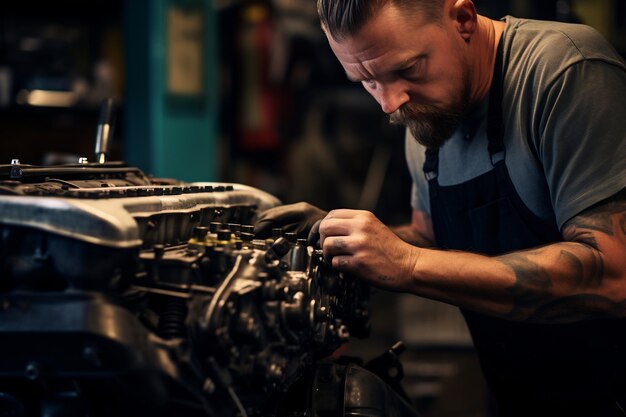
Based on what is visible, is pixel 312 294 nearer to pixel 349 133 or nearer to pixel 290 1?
pixel 290 1

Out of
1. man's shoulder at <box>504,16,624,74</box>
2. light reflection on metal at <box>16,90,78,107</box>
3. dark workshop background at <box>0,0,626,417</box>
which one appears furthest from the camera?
light reflection on metal at <box>16,90,78,107</box>

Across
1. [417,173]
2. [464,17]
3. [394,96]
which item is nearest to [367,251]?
[394,96]

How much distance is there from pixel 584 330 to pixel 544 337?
92 mm

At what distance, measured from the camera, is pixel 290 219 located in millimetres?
1808

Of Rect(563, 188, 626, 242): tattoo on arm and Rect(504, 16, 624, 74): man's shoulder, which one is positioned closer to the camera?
Rect(563, 188, 626, 242): tattoo on arm

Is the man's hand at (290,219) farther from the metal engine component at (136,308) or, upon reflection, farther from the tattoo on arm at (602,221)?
the tattoo on arm at (602,221)

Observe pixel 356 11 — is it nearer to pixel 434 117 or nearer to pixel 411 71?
pixel 411 71

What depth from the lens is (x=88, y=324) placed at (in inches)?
44.4

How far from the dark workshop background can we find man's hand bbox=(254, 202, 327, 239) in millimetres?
2360

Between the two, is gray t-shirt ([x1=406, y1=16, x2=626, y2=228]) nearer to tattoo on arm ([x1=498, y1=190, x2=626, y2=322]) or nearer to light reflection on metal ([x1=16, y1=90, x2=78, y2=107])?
tattoo on arm ([x1=498, y1=190, x2=626, y2=322])

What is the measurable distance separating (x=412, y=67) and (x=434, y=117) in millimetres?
143

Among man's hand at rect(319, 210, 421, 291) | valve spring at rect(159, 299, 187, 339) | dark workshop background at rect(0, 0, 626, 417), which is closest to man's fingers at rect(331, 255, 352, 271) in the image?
man's hand at rect(319, 210, 421, 291)

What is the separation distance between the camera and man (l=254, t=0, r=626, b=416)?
1580mm

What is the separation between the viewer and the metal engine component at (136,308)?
1143 mm
